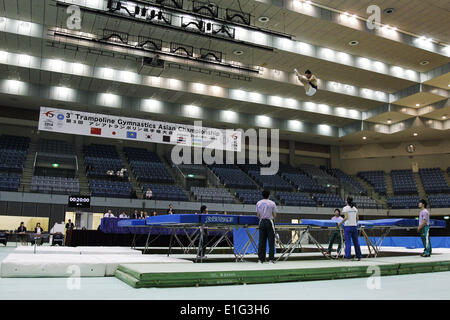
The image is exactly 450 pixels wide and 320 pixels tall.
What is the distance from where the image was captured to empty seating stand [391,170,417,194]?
28.9 m

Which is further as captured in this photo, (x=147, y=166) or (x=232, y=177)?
(x=232, y=177)

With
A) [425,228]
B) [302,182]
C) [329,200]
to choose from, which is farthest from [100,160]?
[425,228]

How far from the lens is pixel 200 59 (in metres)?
16.1

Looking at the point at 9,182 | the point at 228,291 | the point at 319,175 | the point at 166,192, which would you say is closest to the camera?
the point at 228,291

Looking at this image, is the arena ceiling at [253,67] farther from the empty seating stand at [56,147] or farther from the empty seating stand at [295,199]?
the empty seating stand at [295,199]

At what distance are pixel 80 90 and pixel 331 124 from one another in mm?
18029

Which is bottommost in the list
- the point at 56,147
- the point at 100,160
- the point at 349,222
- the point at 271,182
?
the point at 349,222

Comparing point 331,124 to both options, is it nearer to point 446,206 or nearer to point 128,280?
point 446,206

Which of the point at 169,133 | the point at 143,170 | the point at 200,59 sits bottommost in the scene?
the point at 143,170

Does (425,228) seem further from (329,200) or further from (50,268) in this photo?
(329,200)

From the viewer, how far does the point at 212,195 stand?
23.4 metres

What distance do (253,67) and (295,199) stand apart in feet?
32.6

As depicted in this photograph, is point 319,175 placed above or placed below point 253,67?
below
